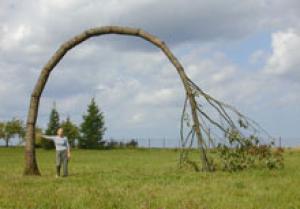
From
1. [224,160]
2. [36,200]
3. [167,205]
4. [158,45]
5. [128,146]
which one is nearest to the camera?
[167,205]

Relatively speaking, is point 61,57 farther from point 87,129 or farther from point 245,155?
point 87,129

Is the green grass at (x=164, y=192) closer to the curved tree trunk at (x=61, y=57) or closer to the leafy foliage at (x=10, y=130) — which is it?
the curved tree trunk at (x=61, y=57)

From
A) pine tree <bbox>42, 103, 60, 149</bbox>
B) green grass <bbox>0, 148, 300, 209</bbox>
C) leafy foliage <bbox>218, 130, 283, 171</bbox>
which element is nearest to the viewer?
green grass <bbox>0, 148, 300, 209</bbox>

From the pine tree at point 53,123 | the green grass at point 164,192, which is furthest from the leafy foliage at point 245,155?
the pine tree at point 53,123

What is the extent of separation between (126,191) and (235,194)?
264 cm

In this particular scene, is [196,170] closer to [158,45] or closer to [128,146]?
[158,45]

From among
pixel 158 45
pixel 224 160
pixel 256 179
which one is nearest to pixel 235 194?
pixel 256 179

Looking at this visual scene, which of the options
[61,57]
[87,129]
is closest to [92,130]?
[87,129]

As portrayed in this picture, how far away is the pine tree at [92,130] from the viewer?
82250 millimetres

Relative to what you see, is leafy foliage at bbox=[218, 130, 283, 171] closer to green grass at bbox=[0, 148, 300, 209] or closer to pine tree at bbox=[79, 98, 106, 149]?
green grass at bbox=[0, 148, 300, 209]

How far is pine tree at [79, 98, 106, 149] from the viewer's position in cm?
8225

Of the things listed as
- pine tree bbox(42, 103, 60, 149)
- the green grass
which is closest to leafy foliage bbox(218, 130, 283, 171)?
the green grass

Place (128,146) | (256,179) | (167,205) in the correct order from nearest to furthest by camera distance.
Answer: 1. (167,205)
2. (256,179)
3. (128,146)

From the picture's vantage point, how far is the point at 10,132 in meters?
91.2
